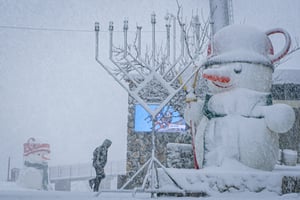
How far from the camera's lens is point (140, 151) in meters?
7.36

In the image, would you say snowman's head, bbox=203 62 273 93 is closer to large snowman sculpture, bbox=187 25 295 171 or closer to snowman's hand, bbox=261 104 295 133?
large snowman sculpture, bbox=187 25 295 171

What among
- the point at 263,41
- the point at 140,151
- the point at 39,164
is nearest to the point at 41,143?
the point at 39,164

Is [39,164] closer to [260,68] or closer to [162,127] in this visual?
[162,127]

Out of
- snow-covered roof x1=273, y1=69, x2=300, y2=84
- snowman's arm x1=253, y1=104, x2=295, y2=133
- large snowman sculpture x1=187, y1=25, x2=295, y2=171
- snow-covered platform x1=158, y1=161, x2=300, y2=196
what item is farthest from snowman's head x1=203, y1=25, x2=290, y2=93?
snow-covered roof x1=273, y1=69, x2=300, y2=84

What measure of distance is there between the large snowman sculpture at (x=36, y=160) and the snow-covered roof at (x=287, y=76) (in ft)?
15.4

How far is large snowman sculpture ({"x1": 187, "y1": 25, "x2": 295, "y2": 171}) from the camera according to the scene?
2906 millimetres

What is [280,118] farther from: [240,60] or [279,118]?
[240,60]

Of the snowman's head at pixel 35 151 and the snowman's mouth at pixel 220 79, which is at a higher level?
the snowman's mouth at pixel 220 79

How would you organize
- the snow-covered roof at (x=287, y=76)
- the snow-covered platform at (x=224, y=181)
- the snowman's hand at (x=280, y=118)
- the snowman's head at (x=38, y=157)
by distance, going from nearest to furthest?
1. the snow-covered platform at (x=224, y=181)
2. the snowman's hand at (x=280, y=118)
3. the snowman's head at (x=38, y=157)
4. the snow-covered roof at (x=287, y=76)

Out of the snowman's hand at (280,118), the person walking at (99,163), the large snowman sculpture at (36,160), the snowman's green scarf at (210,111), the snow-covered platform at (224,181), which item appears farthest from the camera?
→ the large snowman sculpture at (36,160)

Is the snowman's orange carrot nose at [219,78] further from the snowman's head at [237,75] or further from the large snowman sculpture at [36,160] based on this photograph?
the large snowman sculpture at [36,160]

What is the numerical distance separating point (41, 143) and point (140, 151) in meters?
1.93

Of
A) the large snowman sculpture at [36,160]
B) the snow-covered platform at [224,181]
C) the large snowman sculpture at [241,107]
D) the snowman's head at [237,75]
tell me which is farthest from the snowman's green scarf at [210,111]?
the large snowman sculpture at [36,160]

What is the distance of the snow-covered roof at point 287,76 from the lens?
288 inches
